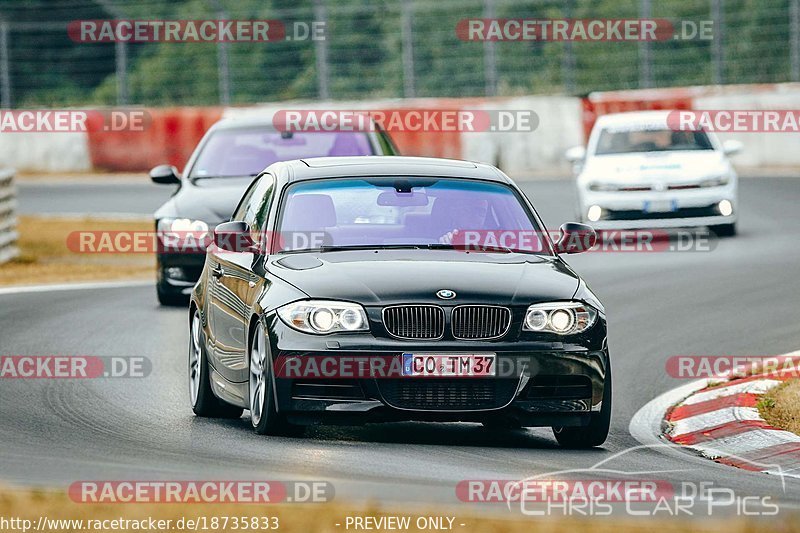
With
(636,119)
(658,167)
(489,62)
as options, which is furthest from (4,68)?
(658,167)

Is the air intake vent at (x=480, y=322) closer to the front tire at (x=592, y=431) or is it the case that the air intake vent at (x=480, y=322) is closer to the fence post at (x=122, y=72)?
the front tire at (x=592, y=431)

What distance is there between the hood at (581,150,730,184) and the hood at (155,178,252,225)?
22.4ft

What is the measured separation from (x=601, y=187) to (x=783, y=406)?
1136 cm

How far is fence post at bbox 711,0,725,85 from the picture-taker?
3341 cm

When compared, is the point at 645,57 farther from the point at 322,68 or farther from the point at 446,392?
the point at 446,392

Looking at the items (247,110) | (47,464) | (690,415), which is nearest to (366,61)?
(247,110)

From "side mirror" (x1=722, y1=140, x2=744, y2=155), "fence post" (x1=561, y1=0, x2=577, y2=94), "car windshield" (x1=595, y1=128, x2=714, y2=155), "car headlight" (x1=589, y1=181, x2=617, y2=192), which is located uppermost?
"fence post" (x1=561, y1=0, x2=577, y2=94)

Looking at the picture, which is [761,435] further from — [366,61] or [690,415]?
[366,61]

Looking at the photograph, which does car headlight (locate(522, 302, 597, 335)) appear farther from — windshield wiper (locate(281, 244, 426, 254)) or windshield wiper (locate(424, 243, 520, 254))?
windshield wiper (locate(281, 244, 426, 254))

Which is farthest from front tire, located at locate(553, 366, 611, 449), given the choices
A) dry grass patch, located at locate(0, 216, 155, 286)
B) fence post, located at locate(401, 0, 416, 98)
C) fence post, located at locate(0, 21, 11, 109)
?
fence post, located at locate(0, 21, 11, 109)

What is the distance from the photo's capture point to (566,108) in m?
33.1

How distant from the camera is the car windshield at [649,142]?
74.3 feet

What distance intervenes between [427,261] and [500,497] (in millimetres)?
2251

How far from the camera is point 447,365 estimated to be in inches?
352
